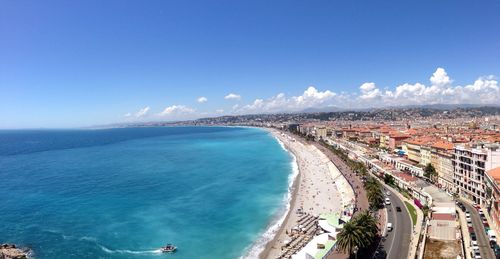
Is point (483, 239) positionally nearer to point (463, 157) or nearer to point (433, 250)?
point (433, 250)

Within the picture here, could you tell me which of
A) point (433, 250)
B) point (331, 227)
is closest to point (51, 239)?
point (331, 227)

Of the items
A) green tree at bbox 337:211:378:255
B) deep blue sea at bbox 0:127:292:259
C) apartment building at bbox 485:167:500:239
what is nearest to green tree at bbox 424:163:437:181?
apartment building at bbox 485:167:500:239

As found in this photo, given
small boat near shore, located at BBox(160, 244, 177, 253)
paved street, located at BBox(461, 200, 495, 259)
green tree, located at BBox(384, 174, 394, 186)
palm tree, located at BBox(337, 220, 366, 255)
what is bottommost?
small boat near shore, located at BBox(160, 244, 177, 253)

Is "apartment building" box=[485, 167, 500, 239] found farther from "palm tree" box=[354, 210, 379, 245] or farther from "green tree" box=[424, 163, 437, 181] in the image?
"green tree" box=[424, 163, 437, 181]

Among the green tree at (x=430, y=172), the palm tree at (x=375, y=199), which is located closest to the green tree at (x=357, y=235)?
the palm tree at (x=375, y=199)

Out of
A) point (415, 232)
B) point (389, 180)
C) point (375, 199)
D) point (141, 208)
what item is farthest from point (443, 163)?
point (141, 208)

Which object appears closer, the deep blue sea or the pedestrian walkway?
the pedestrian walkway

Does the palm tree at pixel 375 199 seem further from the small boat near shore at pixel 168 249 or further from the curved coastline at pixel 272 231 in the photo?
the small boat near shore at pixel 168 249
